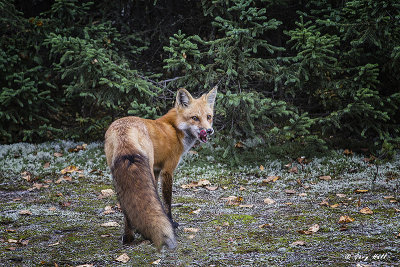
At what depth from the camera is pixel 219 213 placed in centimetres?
559

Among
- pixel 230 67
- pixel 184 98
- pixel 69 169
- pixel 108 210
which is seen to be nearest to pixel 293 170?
pixel 230 67

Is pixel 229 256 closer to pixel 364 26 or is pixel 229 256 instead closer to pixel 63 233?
pixel 63 233

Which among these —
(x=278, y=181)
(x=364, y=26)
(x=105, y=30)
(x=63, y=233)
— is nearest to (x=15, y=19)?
(x=105, y=30)

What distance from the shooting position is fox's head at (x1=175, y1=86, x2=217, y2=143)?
5344 mm

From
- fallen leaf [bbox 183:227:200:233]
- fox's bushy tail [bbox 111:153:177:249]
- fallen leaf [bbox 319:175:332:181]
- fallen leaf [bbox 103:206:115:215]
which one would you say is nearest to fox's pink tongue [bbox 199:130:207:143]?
fallen leaf [bbox 183:227:200:233]

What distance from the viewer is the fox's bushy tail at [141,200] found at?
319 cm

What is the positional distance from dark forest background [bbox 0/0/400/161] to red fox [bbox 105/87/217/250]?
2181 millimetres

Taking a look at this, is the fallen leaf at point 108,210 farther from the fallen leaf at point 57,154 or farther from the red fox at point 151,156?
the fallen leaf at point 57,154

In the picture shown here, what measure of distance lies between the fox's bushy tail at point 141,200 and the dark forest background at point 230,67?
4.05 m

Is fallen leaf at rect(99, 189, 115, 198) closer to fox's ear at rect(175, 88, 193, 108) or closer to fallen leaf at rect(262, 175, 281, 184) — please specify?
fox's ear at rect(175, 88, 193, 108)

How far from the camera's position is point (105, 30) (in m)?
9.94

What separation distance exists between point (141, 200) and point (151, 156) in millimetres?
962

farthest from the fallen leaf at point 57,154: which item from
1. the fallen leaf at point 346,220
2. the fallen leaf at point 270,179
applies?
the fallen leaf at point 346,220

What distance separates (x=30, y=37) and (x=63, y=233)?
272 inches
